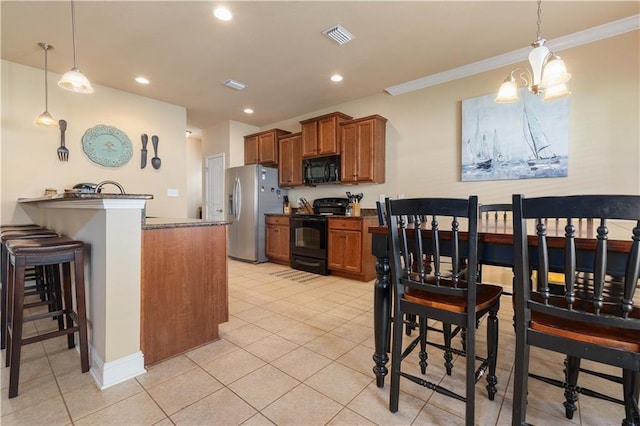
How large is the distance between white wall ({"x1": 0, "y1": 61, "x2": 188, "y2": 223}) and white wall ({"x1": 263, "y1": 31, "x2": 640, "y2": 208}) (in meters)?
3.14

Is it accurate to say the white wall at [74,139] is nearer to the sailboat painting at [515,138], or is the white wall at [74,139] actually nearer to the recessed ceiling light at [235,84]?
the recessed ceiling light at [235,84]

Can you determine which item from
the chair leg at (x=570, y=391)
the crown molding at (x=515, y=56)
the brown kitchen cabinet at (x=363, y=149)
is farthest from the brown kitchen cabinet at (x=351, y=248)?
the chair leg at (x=570, y=391)

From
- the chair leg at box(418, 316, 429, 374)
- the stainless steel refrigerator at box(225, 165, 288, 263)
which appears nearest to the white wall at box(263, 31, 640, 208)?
the stainless steel refrigerator at box(225, 165, 288, 263)

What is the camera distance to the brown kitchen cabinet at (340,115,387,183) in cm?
413

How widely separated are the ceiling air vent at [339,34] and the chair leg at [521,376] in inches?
111

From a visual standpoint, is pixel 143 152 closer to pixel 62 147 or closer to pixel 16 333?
pixel 62 147

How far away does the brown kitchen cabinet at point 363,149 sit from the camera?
13.5 feet

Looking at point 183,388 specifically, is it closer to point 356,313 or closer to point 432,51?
point 356,313

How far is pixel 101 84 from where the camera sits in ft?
13.4

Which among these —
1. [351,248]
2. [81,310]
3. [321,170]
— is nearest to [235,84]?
[321,170]

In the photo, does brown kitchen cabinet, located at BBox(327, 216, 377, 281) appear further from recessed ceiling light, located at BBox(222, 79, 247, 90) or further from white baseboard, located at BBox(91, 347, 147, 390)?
white baseboard, located at BBox(91, 347, 147, 390)

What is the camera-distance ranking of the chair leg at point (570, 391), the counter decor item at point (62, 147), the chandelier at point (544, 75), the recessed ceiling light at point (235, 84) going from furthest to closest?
the recessed ceiling light at point (235, 84), the counter decor item at point (62, 147), the chandelier at point (544, 75), the chair leg at point (570, 391)

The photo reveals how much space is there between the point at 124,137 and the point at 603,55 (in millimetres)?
6010

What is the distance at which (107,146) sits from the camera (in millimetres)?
4223
